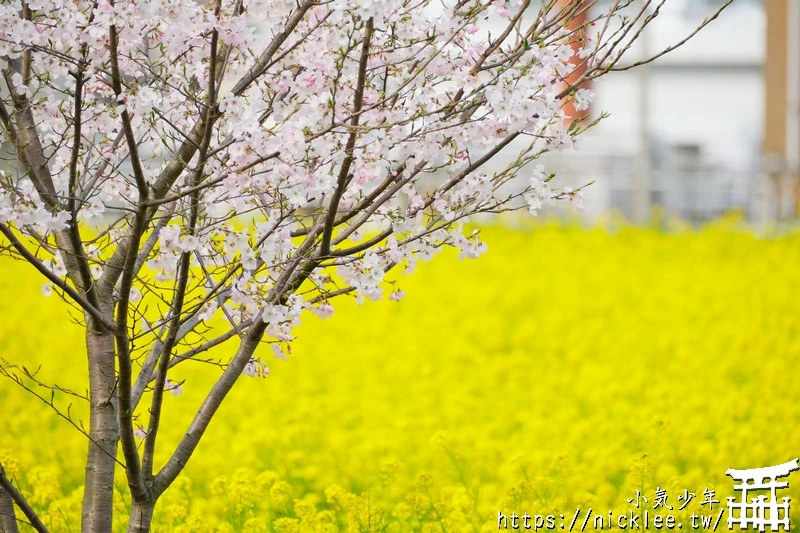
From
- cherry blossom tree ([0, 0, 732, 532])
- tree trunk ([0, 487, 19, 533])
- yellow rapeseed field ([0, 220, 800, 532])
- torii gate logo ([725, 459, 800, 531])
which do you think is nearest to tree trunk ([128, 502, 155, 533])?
cherry blossom tree ([0, 0, 732, 532])

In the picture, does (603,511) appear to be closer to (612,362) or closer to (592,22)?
(592,22)

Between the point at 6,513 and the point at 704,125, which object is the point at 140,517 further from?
the point at 704,125

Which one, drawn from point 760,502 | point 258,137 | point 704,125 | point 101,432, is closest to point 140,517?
point 101,432

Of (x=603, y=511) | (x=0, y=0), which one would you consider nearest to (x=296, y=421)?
(x=603, y=511)

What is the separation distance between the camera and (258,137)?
7.39 feet

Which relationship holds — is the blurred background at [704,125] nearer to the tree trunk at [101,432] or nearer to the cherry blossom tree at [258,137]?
the cherry blossom tree at [258,137]

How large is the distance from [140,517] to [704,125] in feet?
102

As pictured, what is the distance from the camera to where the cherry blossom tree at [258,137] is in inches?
90.3

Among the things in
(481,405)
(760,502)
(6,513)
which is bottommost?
(6,513)

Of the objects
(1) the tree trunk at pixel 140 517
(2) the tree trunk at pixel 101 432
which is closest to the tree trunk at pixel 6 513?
(2) the tree trunk at pixel 101 432

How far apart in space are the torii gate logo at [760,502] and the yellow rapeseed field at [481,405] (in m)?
0.05

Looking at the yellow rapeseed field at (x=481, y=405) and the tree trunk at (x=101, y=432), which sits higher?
the yellow rapeseed field at (x=481, y=405)

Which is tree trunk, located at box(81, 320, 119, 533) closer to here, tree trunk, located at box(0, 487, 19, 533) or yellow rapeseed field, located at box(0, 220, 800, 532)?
tree trunk, located at box(0, 487, 19, 533)

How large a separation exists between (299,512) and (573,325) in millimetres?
4465
